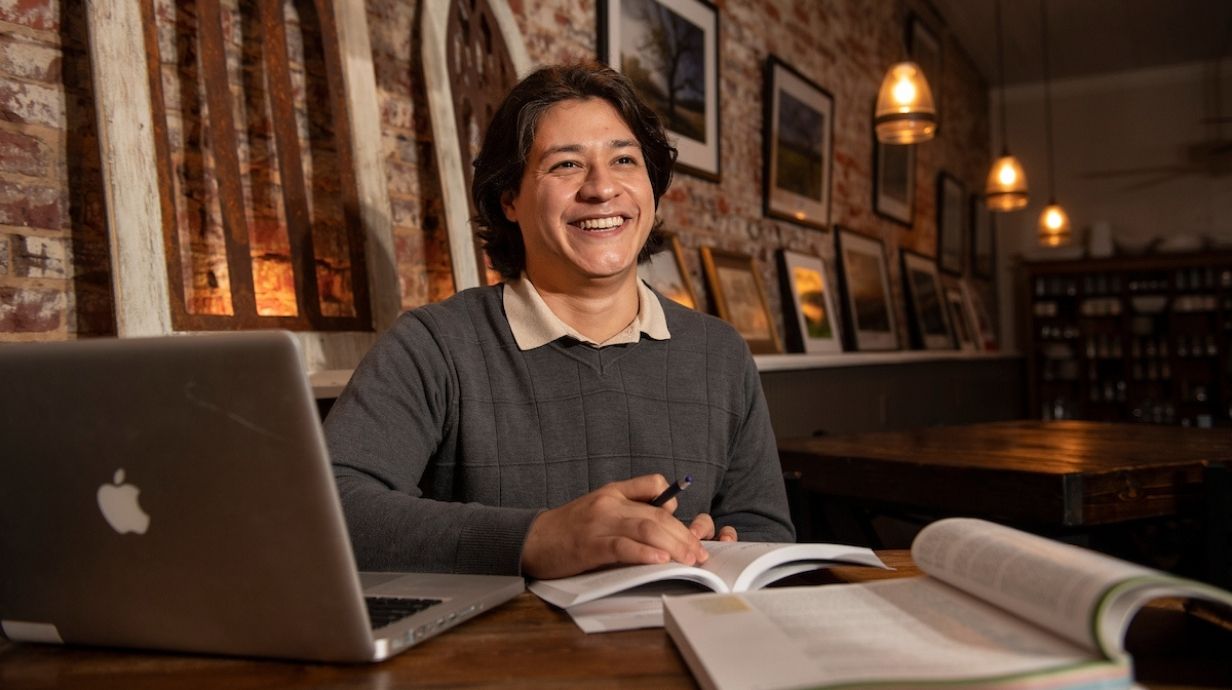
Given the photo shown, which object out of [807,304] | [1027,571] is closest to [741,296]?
[807,304]

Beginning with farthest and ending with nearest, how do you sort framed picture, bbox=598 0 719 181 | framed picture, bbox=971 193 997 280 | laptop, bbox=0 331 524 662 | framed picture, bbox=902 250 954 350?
framed picture, bbox=971 193 997 280 < framed picture, bbox=902 250 954 350 < framed picture, bbox=598 0 719 181 < laptop, bbox=0 331 524 662

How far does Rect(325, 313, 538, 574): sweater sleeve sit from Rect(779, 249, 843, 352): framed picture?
366 cm

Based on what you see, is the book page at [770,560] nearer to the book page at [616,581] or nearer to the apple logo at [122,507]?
the book page at [616,581]

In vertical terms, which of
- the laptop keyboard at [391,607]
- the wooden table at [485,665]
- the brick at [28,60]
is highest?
the brick at [28,60]

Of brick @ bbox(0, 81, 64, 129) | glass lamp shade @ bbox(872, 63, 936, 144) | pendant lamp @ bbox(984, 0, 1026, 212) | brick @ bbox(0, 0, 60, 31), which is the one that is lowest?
brick @ bbox(0, 81, 64, 129)

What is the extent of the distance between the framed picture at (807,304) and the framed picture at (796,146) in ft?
0.78

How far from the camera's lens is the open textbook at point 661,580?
1.16m

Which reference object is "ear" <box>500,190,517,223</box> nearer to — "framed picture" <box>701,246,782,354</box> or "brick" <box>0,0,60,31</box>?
"brick" <box>0,0,60,31</box>

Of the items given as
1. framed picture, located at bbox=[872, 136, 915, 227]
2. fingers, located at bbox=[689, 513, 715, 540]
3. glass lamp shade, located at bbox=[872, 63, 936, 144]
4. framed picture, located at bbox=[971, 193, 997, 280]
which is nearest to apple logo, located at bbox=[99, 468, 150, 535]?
fingers, located at bbox=[689, 513, 715, 540]

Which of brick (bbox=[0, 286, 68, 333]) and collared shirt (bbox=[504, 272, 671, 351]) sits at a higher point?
brick (bbox=[0, 286, 68, 333])

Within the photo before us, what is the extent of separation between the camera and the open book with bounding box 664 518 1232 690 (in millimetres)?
806

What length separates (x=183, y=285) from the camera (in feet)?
6.57

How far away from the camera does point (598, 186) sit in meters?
1.97

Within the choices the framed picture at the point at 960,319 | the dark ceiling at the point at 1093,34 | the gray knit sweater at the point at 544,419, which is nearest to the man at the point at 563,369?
the gray knit sweater at the point at 544,419
